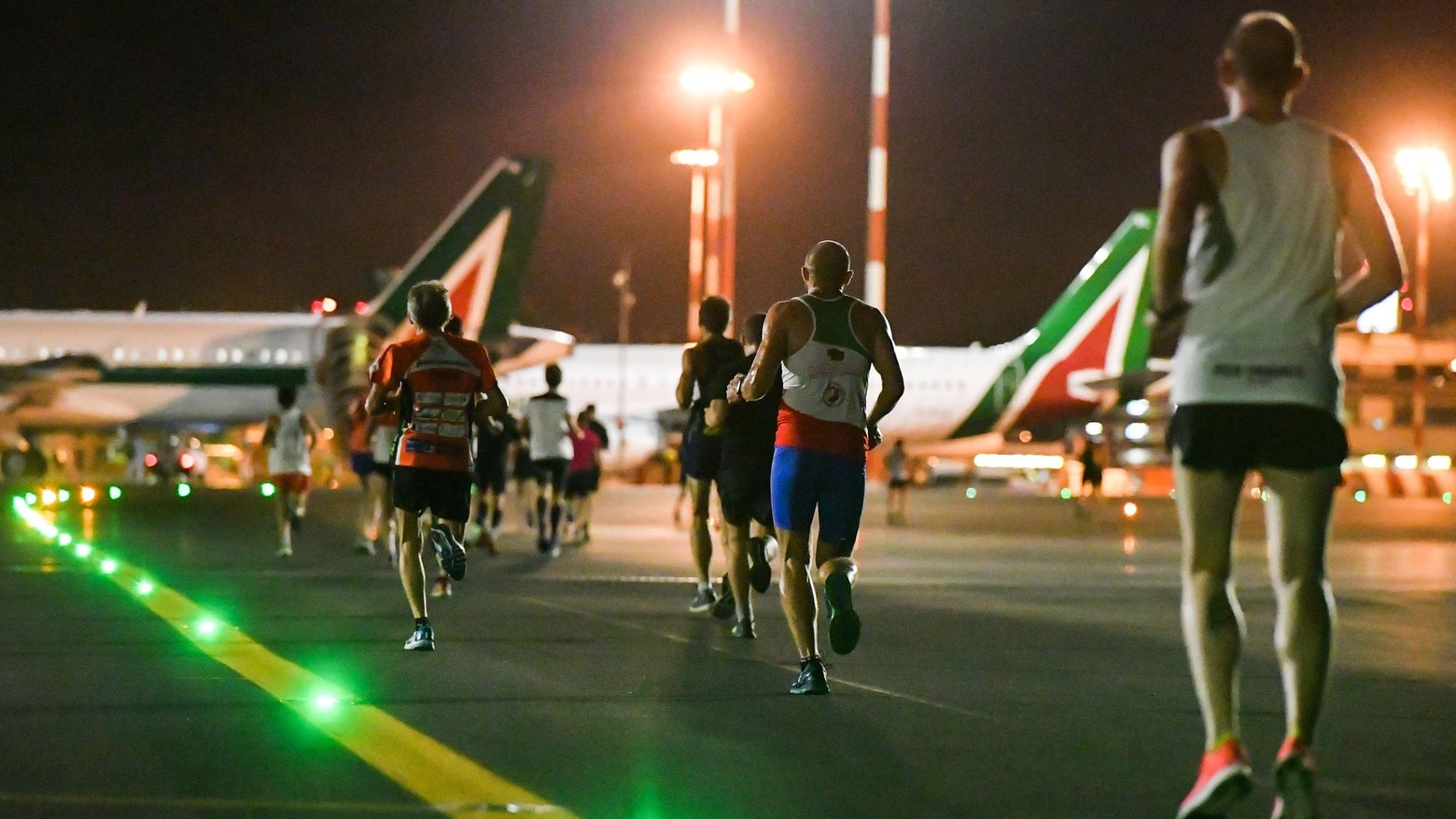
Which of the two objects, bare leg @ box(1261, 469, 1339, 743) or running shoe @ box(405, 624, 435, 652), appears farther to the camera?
running shoe @ box(405, 624, 435, 652)

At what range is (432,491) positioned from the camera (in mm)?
9094

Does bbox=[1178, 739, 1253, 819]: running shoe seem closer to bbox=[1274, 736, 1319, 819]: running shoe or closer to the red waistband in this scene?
bbox=[1274, 736, 1319, 819]: running shoe

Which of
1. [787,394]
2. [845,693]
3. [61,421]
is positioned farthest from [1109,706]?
[61,421]

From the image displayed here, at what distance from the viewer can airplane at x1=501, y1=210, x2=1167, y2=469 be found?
52.1 metres

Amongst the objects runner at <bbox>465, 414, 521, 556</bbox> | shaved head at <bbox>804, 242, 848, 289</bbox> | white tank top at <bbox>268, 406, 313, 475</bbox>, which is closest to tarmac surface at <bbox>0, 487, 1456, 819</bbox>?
shaved head at <bbox>804, 242, 848, 289</bbox>

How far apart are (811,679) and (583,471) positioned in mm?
12490

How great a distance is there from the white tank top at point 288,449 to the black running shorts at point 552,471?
7.08 ft

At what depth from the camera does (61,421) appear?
44.4 metres

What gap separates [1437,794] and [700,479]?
6420 millimetres

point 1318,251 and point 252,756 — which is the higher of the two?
point 1318,251

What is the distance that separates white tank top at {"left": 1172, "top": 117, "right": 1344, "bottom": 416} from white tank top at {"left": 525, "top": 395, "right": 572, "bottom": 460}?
12.5m

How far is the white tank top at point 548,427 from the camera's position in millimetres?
17141

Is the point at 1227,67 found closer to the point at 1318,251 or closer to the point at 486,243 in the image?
the point at 1318,251

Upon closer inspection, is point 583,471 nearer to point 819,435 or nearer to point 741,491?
point 741,491
